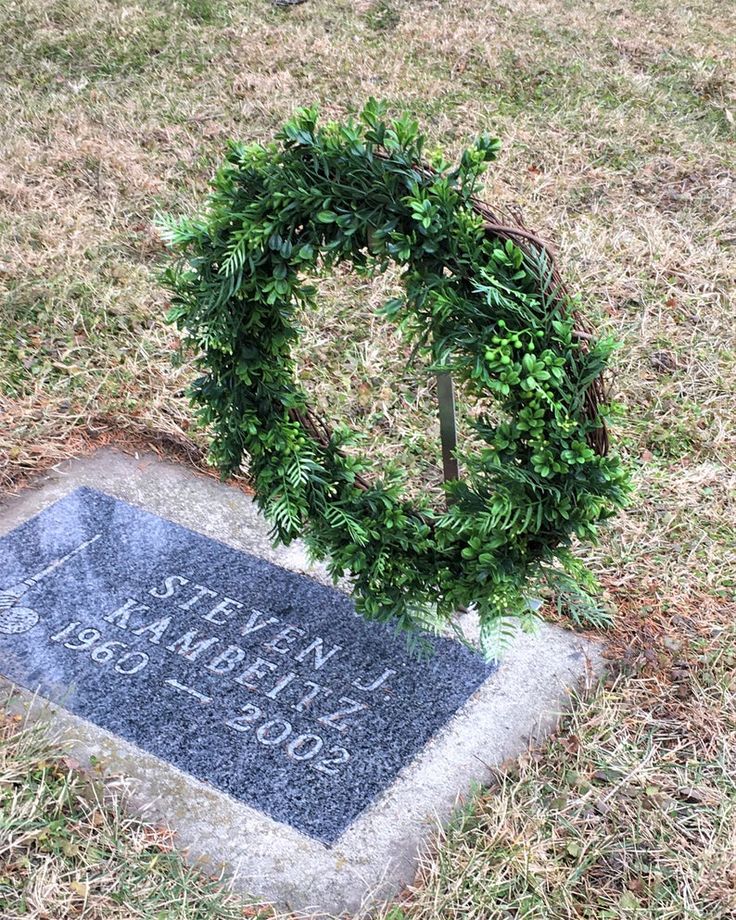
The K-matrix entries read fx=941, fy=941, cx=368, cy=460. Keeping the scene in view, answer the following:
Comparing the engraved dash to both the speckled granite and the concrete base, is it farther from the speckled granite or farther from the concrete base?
the concrete base

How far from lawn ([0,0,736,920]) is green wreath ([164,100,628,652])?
44 cm

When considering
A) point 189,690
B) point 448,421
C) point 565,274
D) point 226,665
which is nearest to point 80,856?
point 189,690

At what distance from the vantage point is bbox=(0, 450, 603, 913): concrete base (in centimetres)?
207

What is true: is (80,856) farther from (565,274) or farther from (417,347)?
(565,274)

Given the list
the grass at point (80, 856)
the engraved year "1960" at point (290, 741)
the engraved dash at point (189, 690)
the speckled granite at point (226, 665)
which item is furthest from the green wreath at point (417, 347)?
the grass at point (80, 856)

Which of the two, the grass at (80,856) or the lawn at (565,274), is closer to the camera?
the grass at (80,856)

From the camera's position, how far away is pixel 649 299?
4.27 m

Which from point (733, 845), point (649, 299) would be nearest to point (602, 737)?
point (733, 845)

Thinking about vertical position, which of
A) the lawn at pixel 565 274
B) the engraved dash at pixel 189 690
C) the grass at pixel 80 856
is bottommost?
the grass at pixel 80 856

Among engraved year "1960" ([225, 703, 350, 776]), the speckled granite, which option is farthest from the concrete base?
engraved year "1960" ([225, 703, 350, 776])

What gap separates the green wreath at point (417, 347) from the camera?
1.98 meters

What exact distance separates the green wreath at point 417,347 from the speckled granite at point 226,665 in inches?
8.7

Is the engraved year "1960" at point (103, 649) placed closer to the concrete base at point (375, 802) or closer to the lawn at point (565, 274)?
the concrete base at point (375, 802)

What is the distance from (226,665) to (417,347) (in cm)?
100
